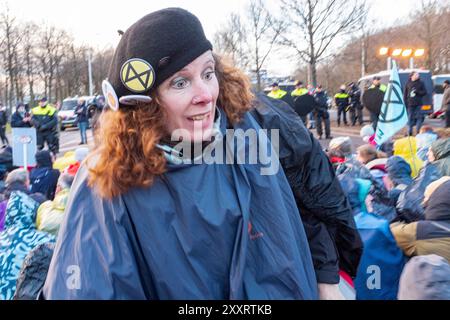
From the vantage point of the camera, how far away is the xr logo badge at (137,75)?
1349 millimetres

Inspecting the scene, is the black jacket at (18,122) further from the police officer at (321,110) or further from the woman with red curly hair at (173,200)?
the woman with red curly hair at (173,200)

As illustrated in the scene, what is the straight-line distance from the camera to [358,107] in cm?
1852

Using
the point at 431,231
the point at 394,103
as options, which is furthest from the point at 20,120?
the point at 431,231

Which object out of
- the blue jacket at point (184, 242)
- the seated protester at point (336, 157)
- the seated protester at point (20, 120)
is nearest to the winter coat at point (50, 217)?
the blue jacket at point (184, 242)

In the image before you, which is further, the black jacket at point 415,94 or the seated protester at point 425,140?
the black jacket at point 415,94

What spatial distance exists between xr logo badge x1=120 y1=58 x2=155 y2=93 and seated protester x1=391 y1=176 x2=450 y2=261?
1961 mm

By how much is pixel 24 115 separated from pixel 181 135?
14.5 m

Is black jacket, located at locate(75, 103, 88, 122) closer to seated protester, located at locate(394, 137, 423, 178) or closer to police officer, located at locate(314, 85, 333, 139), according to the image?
police officer, located at locate(314, 85, 333, 139)

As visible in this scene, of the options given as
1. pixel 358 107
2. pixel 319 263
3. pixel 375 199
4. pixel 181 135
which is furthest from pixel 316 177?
pixel 358 107

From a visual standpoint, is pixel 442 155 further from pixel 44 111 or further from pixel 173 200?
pixel 44 111

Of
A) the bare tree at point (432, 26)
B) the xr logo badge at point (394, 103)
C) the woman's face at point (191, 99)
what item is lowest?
the woman's face at point (191, 99)

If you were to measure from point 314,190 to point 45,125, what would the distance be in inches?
479

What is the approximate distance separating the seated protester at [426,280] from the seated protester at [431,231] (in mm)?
805
